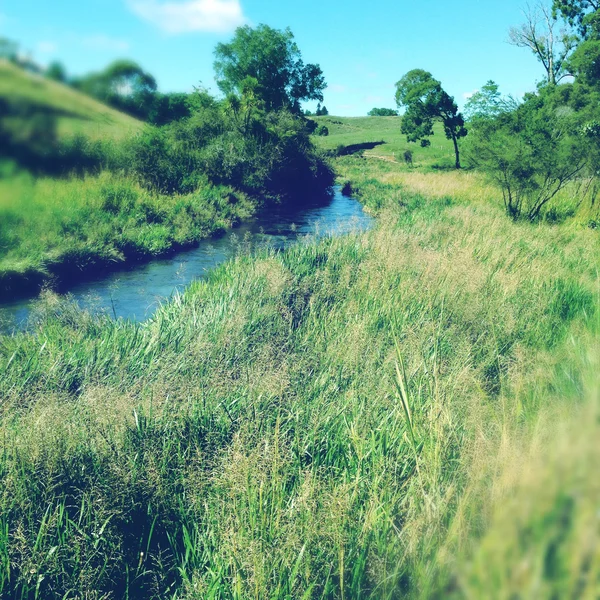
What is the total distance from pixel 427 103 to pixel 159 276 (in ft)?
102

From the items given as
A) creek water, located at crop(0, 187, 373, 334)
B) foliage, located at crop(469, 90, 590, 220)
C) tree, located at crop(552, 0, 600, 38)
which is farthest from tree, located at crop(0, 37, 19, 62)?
tree, located at crop(552, 0, 600, 38)

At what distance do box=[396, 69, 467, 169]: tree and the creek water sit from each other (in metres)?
21.5

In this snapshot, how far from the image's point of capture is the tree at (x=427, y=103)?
34.9 metres

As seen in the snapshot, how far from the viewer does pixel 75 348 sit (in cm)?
505

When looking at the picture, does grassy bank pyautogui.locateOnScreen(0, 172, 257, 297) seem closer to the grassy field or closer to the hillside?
the grassy field

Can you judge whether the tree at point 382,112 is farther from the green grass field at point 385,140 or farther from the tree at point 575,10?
the tree at point 575,10

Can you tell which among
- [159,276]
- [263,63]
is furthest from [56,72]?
[263,63]

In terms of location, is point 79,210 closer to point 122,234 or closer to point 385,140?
point 122,234

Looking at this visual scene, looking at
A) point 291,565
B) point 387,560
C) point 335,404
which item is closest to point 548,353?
point 335,404

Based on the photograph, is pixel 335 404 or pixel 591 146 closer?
pixel 335 404

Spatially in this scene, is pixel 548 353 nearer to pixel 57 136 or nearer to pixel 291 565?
A: pixel 291 565

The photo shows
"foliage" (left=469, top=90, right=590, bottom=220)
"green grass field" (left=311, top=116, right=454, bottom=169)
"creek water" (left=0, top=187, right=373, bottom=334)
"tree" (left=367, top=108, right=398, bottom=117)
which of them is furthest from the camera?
"tree" (left=367, top=108, right=398, bottom=117)

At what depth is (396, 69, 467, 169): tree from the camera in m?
34.9

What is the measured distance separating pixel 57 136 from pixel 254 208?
18143mm
